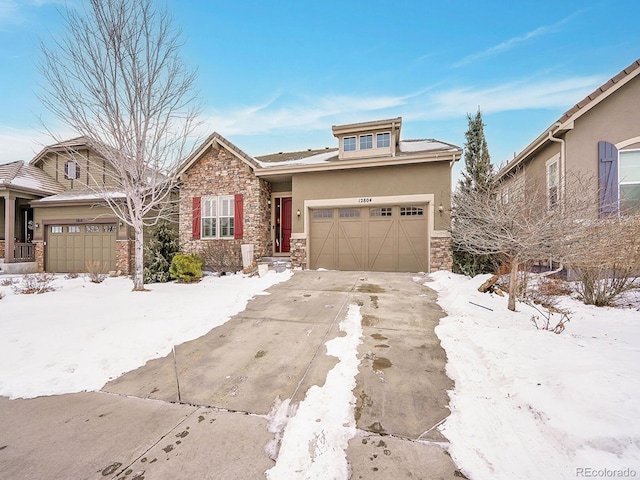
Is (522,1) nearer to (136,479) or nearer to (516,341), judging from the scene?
(516,341)

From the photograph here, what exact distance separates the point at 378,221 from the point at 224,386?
820cm

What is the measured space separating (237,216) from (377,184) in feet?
19.6

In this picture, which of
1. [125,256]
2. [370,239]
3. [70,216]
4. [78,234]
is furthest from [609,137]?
[70,216]

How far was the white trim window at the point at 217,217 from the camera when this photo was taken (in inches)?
464

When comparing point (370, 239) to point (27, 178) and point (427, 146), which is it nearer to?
point (427, 146)

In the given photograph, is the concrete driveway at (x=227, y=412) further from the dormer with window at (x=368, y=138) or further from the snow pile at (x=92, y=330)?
the dormer with window at (x=368, y=138)

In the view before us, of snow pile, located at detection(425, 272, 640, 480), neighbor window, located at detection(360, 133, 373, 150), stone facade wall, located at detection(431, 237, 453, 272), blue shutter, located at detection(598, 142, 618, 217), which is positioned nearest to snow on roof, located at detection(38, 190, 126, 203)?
neighbor window, located at detection(360, 133, 373, 150)

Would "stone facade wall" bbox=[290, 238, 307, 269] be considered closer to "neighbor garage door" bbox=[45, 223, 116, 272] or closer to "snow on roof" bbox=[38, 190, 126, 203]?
"snow on roof" bbox=[38, 190, 126, 203]

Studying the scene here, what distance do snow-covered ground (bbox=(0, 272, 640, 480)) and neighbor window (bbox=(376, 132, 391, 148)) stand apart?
687 cm

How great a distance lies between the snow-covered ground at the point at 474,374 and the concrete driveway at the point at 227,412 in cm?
17

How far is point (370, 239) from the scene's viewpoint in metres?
10.2

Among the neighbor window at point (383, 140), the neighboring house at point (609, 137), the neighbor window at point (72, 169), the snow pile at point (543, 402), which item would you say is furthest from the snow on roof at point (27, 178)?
the neighboring house at point (609, 137)

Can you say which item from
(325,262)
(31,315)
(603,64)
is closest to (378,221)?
(325,262)

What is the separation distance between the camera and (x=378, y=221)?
1012 centimetres
